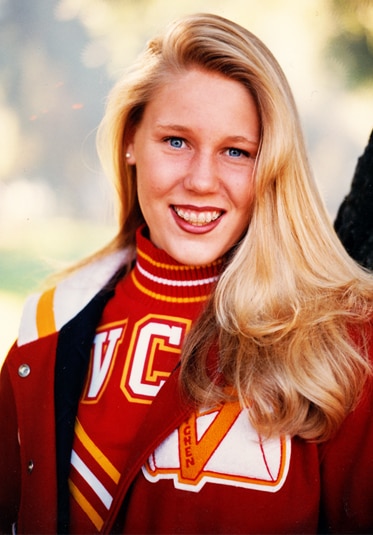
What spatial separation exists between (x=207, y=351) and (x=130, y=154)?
799 millimetres

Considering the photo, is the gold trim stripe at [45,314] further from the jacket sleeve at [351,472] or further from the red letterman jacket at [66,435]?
the jacket sleeve at [351,472]

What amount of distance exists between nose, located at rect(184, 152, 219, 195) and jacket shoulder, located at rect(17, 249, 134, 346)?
0.63m

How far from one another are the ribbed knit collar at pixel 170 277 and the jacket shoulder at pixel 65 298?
8.4 inches

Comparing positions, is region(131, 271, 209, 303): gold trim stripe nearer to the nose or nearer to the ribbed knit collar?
the ribbed knit collar

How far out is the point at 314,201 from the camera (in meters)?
2.19

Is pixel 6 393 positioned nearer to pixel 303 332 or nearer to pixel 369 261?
pixel 303 332

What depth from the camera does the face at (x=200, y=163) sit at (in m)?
2.10

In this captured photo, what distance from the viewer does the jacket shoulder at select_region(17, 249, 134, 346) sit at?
2.45 metres

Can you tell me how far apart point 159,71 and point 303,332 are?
36.5 inches

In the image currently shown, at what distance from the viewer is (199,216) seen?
218cm

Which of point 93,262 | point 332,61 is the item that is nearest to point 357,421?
point 93,262

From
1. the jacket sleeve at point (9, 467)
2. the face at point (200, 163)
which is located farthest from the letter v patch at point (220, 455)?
the jacket sleeve at point (9, 467)

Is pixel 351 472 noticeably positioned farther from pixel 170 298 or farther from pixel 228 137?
pixel 228 137

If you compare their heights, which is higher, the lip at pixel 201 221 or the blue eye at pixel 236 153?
the blue eye at pixel 236 153
